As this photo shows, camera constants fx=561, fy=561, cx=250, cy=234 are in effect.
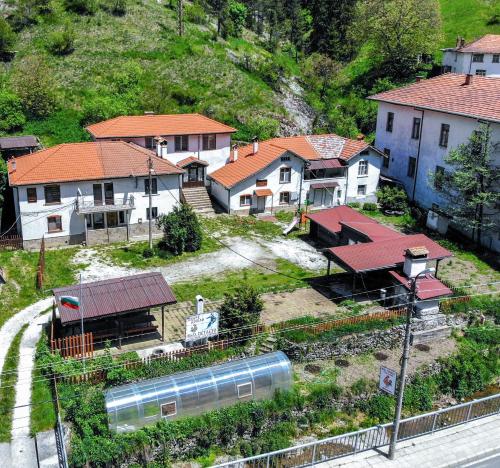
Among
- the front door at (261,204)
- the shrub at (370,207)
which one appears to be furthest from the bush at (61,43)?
the shrub at (370,207)

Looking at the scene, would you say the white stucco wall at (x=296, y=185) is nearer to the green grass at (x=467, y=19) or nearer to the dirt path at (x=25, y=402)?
the dirt path at (x=25, y=402)

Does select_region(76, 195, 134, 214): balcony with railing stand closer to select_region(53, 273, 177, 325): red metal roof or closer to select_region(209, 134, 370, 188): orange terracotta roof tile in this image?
select_region(209, 134, 370, 188): orange terracotta roof tile

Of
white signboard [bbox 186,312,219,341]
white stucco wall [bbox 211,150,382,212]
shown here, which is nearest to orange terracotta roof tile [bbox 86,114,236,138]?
white stucco wall [bbox 211,150,382,212]

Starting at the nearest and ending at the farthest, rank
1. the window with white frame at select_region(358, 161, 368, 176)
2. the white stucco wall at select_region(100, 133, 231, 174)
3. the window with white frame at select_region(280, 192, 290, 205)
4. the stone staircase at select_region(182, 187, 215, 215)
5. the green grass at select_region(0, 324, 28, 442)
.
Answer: the green grass at select_region(0, 324, 28, 442)
the stone staircase at select_region(182, 187, 215, 215)
the window with white frame at select_region(280, 192, 290, 205)
the white stucco wall at select_region(100, 133, 231, 174)
the window with white frame at select_region(358, 161, 368, 176)

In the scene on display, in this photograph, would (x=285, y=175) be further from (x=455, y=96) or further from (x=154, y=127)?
(x=455, y=96)

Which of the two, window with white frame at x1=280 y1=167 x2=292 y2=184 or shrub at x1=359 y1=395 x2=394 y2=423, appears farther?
window with white frame at x1=280 y1=167 x2=292 y2=184

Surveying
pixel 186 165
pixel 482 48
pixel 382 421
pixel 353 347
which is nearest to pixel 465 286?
pixel 353 347

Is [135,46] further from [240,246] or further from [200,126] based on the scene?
[240,246]
